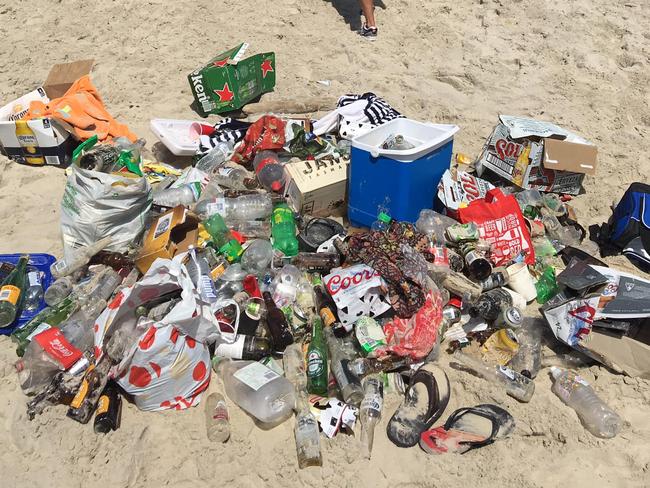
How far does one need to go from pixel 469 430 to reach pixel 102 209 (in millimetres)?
2589

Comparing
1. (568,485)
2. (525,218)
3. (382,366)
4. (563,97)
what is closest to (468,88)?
(563,97)

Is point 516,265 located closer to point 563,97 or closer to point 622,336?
point 622,336

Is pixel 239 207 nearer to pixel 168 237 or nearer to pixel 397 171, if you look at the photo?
pixel 168 237

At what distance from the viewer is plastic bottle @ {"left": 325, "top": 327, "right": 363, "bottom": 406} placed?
8.74 ft

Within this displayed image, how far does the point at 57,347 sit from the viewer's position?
8.60 feet

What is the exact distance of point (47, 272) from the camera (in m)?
3.29

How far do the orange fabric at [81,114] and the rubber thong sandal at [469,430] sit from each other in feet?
11.6

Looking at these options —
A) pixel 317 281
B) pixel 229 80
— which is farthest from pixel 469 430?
pixel 229 80

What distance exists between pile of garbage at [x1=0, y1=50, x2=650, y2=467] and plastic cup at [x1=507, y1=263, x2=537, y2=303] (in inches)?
0.4

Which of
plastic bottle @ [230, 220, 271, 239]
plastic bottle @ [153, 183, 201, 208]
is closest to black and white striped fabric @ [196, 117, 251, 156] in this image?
plastic bottle @ [153, 183, 201, 208]

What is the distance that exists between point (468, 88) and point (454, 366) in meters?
3.56

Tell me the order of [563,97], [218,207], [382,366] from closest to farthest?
[382,366], [218,207], [563,97]

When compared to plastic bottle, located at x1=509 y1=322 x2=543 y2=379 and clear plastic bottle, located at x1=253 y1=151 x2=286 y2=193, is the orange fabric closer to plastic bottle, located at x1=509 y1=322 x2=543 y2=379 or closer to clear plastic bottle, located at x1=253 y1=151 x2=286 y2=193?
clear plastic bottle, located at x1=253 y1=151 x2=286 y2=193

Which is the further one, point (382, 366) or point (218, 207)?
point (218, 207)
